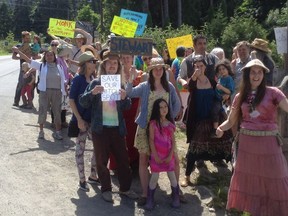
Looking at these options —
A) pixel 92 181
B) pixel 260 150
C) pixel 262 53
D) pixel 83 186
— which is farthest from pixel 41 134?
pixel 260 150

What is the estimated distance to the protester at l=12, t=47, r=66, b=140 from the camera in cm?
819

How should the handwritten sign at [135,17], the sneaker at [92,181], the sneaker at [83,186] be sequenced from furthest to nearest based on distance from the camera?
1. the handwritten sign at [135,17]
2. the sneaker at [92,181]
3. the sneaker at [83,186]

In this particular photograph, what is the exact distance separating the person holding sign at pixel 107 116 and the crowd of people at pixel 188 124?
0.01m

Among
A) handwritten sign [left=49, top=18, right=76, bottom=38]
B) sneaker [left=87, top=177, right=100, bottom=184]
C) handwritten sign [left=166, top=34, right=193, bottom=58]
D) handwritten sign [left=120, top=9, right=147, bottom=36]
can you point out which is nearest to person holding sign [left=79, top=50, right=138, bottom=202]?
sneaker [left=87, top=177, right=100, bottom=184]

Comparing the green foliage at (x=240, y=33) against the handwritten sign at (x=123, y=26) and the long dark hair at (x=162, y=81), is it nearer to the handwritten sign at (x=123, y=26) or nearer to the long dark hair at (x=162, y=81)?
the handwritten sign at (x=123, y=26)

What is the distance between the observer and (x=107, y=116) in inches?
209

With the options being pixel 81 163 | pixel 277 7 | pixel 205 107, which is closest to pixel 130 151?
pixel 81 163

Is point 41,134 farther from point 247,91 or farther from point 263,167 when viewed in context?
point 263,167

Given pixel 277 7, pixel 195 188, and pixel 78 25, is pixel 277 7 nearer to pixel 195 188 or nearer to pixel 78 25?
pixel 78 25

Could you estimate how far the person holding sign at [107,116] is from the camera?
518 cm

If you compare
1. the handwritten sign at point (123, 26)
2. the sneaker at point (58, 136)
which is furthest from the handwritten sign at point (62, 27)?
the sneaker at point (58, 136)

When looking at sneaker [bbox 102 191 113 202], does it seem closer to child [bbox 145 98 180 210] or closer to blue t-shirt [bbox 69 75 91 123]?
child [bbox 145 98 180 210]

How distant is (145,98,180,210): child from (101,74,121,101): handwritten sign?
0.51 m

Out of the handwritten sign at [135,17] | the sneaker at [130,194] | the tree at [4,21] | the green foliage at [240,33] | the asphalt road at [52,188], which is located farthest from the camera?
the tree at [4,21]
